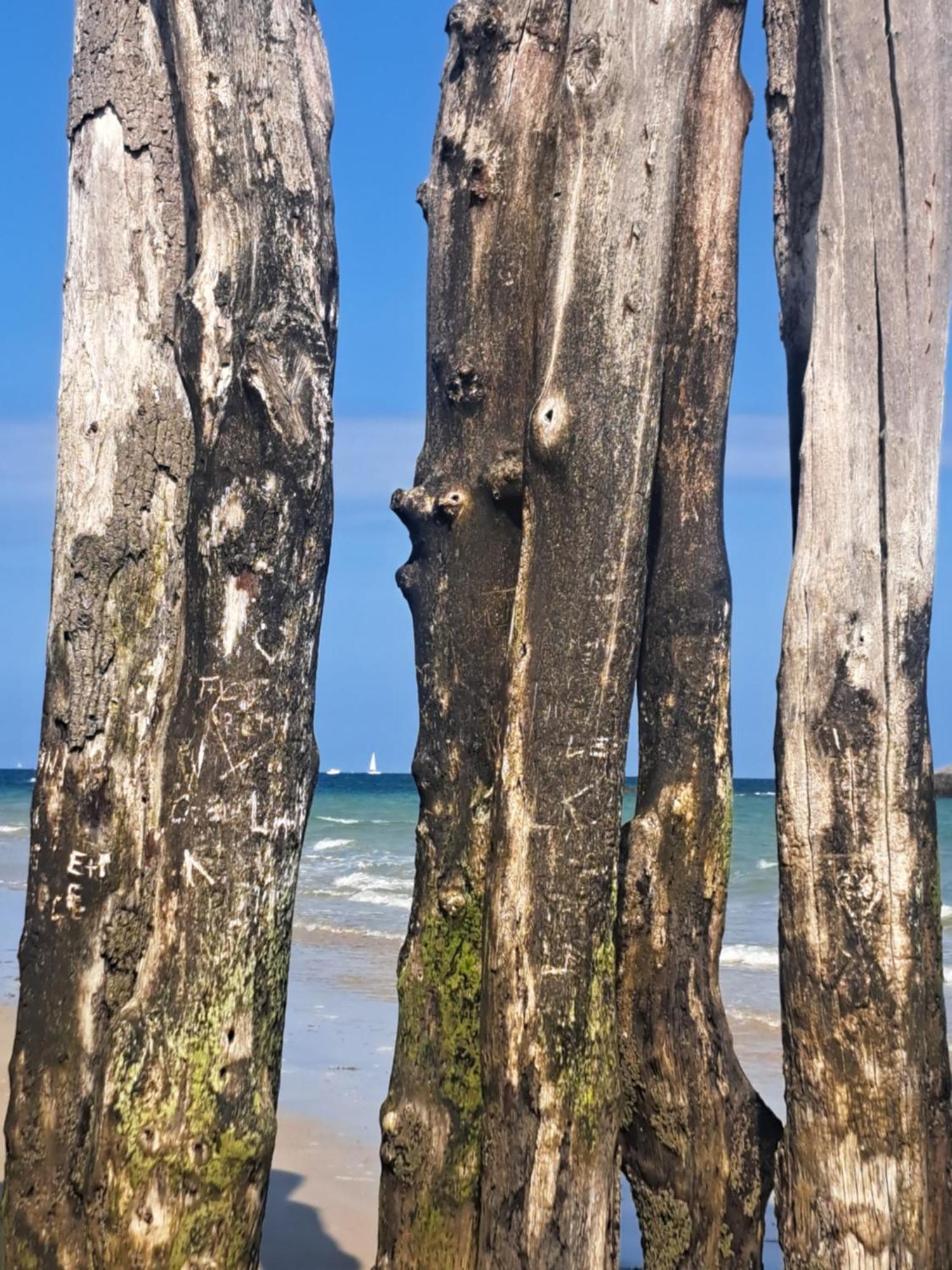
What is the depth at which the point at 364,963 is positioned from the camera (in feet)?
37.8

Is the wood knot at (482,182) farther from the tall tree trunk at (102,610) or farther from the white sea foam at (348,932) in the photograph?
the white sea foam at (348,932)

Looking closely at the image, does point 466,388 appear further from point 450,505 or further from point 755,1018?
point 755,1018

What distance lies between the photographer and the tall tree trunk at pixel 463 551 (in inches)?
144

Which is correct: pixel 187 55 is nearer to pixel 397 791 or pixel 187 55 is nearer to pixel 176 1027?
pixel 176 1027

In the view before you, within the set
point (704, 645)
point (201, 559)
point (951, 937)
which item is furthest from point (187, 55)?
point (951, 937)

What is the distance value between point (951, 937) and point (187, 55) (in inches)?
444

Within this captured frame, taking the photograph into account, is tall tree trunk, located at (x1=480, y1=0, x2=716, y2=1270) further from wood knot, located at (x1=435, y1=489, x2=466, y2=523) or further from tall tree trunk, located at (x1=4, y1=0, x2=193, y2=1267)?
tall tree trunk, located at (x1=4, y1=0, x2=193, y2=1267)

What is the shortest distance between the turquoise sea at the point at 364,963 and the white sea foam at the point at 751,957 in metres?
0.02

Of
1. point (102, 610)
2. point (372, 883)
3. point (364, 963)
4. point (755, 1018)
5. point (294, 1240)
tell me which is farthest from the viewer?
point (372, 883)

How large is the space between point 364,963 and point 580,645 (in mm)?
8513

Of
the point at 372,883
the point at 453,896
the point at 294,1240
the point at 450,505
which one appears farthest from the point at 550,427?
the point at 372,883

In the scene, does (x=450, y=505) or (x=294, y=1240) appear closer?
(x=450, y=505)

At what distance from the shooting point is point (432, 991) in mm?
3760

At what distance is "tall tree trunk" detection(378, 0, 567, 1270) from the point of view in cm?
365
